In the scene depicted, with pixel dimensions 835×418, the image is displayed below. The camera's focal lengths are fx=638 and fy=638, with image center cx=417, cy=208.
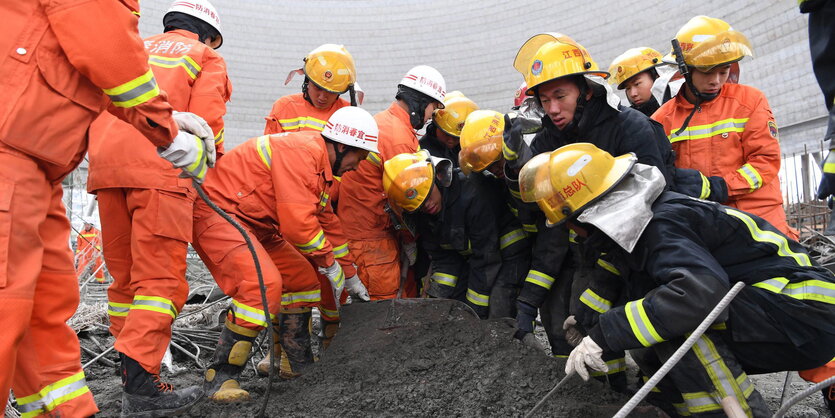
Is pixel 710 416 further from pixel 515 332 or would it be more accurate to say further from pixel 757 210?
pixel 757 210

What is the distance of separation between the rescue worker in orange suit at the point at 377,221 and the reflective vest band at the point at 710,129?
5.94ft

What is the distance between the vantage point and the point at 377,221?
14.9 feet

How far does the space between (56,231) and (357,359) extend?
67.9 inches

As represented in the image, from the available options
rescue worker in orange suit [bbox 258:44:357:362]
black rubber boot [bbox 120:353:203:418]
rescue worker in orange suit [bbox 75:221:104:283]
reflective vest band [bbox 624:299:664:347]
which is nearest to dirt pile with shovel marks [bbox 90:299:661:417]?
black rubber boot [bbox 120:353:203:418]

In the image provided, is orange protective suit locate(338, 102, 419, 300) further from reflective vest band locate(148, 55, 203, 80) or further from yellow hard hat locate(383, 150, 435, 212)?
reflective vest band locate(148, 55, 203, 80)

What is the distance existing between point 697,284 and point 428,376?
1412 millimetres

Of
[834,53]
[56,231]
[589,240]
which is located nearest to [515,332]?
[589,240]

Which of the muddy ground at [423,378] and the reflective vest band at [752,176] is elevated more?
the reflective vest band at [752,176]

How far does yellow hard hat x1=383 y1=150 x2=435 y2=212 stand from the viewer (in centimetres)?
A: 396

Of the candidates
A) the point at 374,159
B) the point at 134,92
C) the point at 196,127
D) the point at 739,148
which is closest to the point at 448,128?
the point at 374,159

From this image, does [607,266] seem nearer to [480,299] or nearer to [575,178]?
Result: [575,178]

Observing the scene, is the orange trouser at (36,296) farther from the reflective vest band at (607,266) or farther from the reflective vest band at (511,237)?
the reflective vest band at (511,237)

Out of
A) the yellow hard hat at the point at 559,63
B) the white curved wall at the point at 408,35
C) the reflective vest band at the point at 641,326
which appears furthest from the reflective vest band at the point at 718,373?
the white curved wall at the point at 408,35

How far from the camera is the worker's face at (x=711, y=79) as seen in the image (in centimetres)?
361
